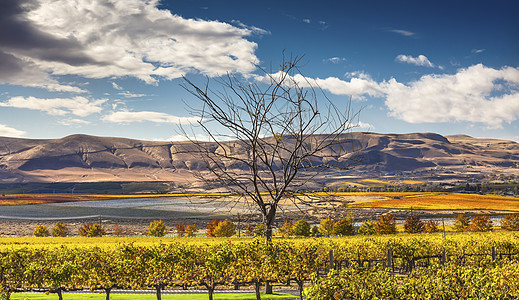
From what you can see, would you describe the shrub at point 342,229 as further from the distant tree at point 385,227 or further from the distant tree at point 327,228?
the distant tree at point 385,227

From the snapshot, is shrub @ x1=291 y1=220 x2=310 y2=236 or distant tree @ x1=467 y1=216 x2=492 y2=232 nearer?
distant tree @ x1=467 y1=216 x2=492 y2=232

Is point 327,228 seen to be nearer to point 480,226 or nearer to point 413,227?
point 413,227

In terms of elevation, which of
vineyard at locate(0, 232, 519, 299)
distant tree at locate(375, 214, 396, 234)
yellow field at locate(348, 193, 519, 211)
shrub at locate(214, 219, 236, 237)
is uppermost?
vineyard at locate(0, 232, 519, 299)

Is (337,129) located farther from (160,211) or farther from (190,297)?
(160,211)

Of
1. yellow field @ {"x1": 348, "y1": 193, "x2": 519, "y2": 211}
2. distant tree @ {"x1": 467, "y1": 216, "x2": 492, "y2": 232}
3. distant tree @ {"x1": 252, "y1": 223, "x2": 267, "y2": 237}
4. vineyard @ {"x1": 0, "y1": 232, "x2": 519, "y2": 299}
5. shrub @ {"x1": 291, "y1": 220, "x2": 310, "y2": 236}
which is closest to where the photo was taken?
vineyard @ {"x1": 0, "y1": 232, "x2": 519, "y2": 299}

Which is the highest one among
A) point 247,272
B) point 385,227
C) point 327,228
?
point 247,272

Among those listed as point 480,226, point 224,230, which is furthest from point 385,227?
point 224,230

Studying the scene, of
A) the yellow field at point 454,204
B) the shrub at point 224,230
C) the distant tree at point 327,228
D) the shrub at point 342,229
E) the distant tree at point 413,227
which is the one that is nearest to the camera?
the shrub at point 342,229

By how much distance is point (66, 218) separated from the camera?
129500 mm

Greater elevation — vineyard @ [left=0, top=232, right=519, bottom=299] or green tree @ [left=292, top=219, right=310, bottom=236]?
vineyard @ [left=0, top=232, right=519, bottom=299]

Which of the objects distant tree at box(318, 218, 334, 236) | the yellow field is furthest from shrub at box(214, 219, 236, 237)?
the yellow field

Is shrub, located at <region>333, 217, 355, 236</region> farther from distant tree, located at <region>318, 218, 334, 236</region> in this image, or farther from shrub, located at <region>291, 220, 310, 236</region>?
shrub, located at <region>291, 220, 310, 236</region>

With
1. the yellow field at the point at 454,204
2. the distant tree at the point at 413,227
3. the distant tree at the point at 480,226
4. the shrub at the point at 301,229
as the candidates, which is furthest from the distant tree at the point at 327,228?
the yellow field at the point at 454,204

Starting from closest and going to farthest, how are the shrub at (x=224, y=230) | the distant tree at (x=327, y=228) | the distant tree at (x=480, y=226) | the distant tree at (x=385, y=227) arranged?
1. the distant tree at (x=480, y=226)
2. the distant tree at (x=385, y=227)
3. the distant tree at (x=327, y=228)
4. the shrub at (x=224, y=230)
